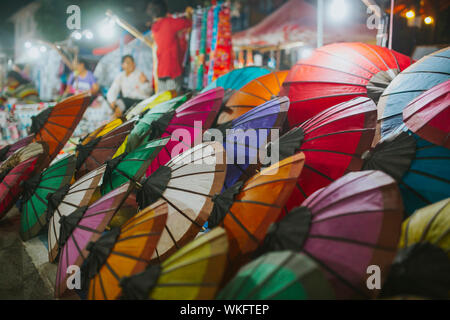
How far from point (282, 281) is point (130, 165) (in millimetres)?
1246

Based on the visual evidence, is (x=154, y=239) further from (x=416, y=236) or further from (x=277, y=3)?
(x=277, y=3)

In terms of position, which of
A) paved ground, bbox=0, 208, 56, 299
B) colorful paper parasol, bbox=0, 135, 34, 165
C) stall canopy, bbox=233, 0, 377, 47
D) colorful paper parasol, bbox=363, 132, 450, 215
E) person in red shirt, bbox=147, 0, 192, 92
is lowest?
paved ground, bbox=0, 208, 56, 299

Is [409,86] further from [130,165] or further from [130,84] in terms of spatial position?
[130,84]

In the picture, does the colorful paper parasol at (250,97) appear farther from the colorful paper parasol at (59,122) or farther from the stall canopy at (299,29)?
the stall canopy at (299,29)

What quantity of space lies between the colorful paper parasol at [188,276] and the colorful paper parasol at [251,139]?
2.34 ft

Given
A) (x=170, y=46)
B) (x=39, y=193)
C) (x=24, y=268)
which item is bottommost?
(x=24, y=268)

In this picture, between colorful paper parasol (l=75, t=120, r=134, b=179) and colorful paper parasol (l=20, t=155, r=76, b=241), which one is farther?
colorful paper parasol (l=75, t=120, r=134, b=179)

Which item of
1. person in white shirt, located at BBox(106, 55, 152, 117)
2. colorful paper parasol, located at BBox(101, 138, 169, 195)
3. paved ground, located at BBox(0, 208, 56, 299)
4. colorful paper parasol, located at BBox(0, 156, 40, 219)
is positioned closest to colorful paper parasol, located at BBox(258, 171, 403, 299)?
colorful paper parasol, located at BBox(101, 138, 169, 195)

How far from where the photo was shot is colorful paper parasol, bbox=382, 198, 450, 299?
0.99 meters

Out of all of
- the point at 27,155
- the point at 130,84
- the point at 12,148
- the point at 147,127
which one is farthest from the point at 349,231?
the point at 130,84

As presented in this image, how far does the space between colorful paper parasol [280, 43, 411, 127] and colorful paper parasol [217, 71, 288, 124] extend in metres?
0.24

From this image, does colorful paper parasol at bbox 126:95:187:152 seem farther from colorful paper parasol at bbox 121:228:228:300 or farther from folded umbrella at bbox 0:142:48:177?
colorful paper parasol at bbox 121:228:228:300

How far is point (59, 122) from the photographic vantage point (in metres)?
2.69

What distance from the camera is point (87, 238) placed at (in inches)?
55.8
